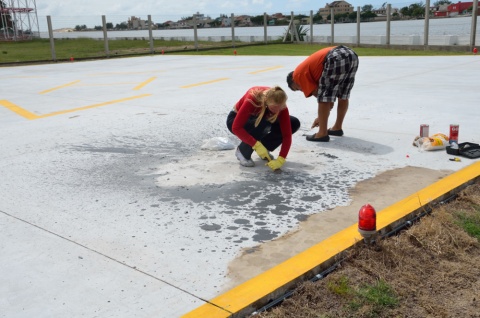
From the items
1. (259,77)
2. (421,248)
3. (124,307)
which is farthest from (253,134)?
(259,77)

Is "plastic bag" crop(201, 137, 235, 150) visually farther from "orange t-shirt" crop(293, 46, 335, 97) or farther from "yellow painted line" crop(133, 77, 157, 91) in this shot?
"yellow painted line" crop(133, 77, 157, 91)

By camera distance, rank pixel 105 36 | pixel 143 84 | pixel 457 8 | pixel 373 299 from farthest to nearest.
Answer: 1. pixel 457 8
2. pixel 105 36
3. pixel 143 84
4. pixel 373 299

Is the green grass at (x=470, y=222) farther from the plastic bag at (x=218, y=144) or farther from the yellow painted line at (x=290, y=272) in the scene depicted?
the plastic bag at (x=218, y=144)

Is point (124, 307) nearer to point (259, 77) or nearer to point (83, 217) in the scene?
point (83, 217)

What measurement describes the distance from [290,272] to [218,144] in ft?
9.75

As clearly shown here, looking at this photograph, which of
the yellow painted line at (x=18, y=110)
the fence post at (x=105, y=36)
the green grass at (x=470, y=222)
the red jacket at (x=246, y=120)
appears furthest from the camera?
the fence post at (x=105, y=36)

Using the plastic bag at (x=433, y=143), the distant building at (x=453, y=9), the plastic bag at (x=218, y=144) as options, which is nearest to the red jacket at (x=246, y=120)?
the plastic bag at (x=218, y=144)

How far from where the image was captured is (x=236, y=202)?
401 cm

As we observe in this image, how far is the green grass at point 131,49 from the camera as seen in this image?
2303 centimetres

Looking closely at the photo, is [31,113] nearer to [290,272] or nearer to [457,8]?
[290,272]

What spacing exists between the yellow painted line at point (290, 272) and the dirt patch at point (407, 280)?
0.07 metres

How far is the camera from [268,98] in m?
4.38

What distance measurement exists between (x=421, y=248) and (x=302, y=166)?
189 centimetres

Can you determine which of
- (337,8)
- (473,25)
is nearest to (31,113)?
(473,25)
